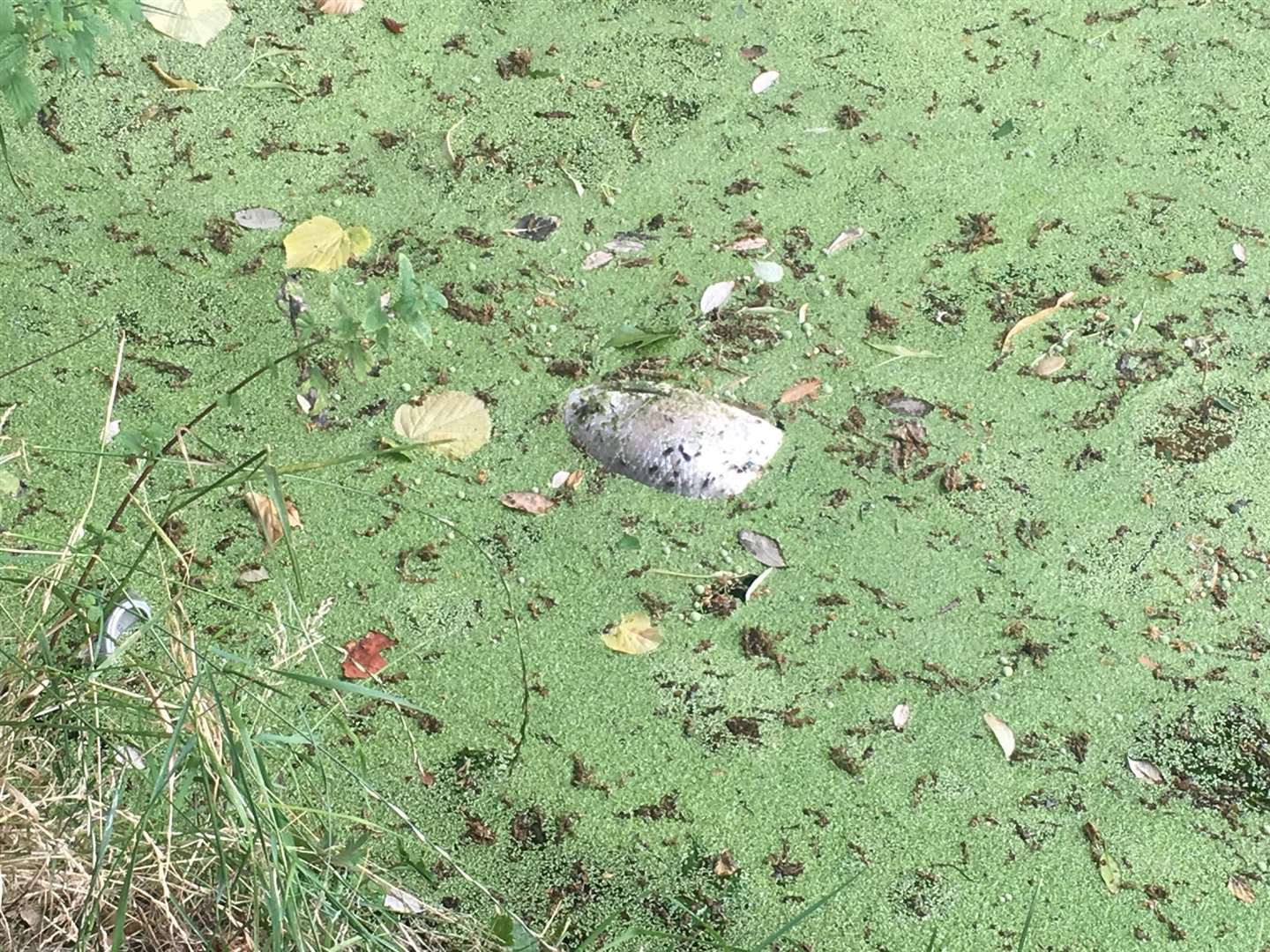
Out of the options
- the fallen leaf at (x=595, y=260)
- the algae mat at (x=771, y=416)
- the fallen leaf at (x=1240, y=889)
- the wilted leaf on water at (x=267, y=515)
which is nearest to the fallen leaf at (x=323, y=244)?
the algae mat at (x=771, y=416)

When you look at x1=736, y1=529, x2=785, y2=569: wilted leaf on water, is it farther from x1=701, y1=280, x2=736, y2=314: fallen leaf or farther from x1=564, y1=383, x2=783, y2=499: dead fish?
x1=701, y1=280, x2=736, y2=314: fallen leaf

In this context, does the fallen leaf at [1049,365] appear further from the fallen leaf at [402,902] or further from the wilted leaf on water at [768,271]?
the fallen leaf at [402,902]

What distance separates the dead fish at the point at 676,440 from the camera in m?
1.96

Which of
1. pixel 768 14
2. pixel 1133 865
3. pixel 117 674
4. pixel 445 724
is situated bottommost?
pixel 1133 865

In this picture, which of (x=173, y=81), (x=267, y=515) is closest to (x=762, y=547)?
(x=267, y=515)

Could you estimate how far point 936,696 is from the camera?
1.78 metres

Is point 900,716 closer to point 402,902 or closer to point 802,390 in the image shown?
point 802,390

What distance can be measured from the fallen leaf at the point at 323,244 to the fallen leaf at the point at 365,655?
744 mm

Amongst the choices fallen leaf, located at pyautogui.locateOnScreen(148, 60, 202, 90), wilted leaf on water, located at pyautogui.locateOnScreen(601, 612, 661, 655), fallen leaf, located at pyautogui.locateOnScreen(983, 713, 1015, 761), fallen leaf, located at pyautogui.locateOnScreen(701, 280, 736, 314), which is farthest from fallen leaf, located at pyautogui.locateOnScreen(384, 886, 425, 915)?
fallen leaf, located at pyautogui.locateOnScreen(148, 60, 202, 90)

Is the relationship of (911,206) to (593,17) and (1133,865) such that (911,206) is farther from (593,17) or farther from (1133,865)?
(1133,865)

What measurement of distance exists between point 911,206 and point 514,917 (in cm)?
151

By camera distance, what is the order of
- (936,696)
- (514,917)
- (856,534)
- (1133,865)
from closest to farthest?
(514,917) → (1133,865) → (936,696) → (856,534)

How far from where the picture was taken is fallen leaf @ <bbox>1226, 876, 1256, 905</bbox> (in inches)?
63.6

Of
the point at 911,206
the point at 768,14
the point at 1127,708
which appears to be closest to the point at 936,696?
the point at 1127,708
